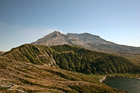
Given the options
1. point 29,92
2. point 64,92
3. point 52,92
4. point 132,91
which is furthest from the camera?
point 132,91

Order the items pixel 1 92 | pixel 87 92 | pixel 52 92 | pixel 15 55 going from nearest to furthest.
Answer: pixel 1 92
pixel 52 92
pixel 87 92
pixel 15 55

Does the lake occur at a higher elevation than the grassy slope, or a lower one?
lower

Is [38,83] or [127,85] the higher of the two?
[38,83]

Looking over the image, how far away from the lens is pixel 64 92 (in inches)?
3167

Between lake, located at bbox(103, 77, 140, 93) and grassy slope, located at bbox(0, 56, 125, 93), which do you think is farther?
lake, located at bbox(103, 77, 140, 93)

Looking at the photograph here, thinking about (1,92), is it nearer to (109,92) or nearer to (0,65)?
(0,65)

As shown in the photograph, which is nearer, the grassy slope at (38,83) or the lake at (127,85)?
the grassy slope at (38,83)

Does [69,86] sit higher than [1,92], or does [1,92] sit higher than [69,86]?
[1,92]

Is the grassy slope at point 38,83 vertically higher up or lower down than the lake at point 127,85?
higher up

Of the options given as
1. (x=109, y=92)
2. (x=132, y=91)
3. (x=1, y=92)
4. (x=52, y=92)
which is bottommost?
(x=132, y=91)

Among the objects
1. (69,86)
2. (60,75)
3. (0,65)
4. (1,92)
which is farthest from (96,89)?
(0,65)

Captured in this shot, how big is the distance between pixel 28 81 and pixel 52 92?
2638cm

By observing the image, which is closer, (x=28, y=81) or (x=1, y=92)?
(x=1, y=92)

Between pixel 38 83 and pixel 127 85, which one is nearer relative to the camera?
pixel 38 83
